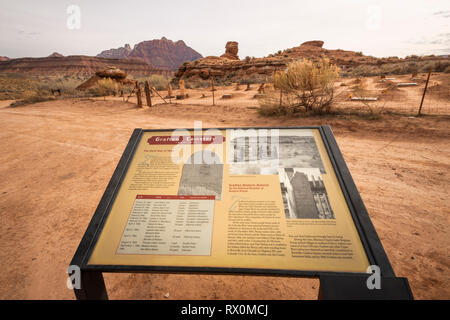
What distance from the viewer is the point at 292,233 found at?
54.4 inches

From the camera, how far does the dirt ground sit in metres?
1.97

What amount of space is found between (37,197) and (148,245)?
3140 millimetres

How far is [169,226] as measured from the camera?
1.49 metres

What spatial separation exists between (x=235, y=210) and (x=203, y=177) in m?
0.38

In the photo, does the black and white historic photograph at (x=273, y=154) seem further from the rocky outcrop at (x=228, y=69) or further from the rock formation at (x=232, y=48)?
the rock formation at (x=232, y=48)

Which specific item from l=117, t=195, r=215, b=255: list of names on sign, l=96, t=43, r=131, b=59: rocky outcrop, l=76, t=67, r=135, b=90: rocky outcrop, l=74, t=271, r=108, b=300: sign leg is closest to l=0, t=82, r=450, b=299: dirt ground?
l=74, t=271, r=108, b=300: sign leg

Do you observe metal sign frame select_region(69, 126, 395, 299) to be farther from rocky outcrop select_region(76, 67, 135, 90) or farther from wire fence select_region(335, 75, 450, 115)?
rocky outcrop select_region(76, 67, 135, 90)

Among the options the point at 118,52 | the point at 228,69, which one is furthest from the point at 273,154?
the point at 118,52

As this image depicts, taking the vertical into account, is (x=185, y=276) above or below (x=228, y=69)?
below

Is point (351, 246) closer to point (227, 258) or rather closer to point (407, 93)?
point (227, 258)

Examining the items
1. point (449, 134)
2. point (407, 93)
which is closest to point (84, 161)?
point (449, 134)

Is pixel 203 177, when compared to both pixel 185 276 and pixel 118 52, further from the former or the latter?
pixel 118 52

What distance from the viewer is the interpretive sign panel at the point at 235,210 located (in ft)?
4.30

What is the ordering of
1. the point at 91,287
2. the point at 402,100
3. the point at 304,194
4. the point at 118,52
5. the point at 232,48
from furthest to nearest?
1. the point at 118,52
2. the point at 232,48
3. the point at 402,100
4. the point at 304,194
5. the point at 91,287
